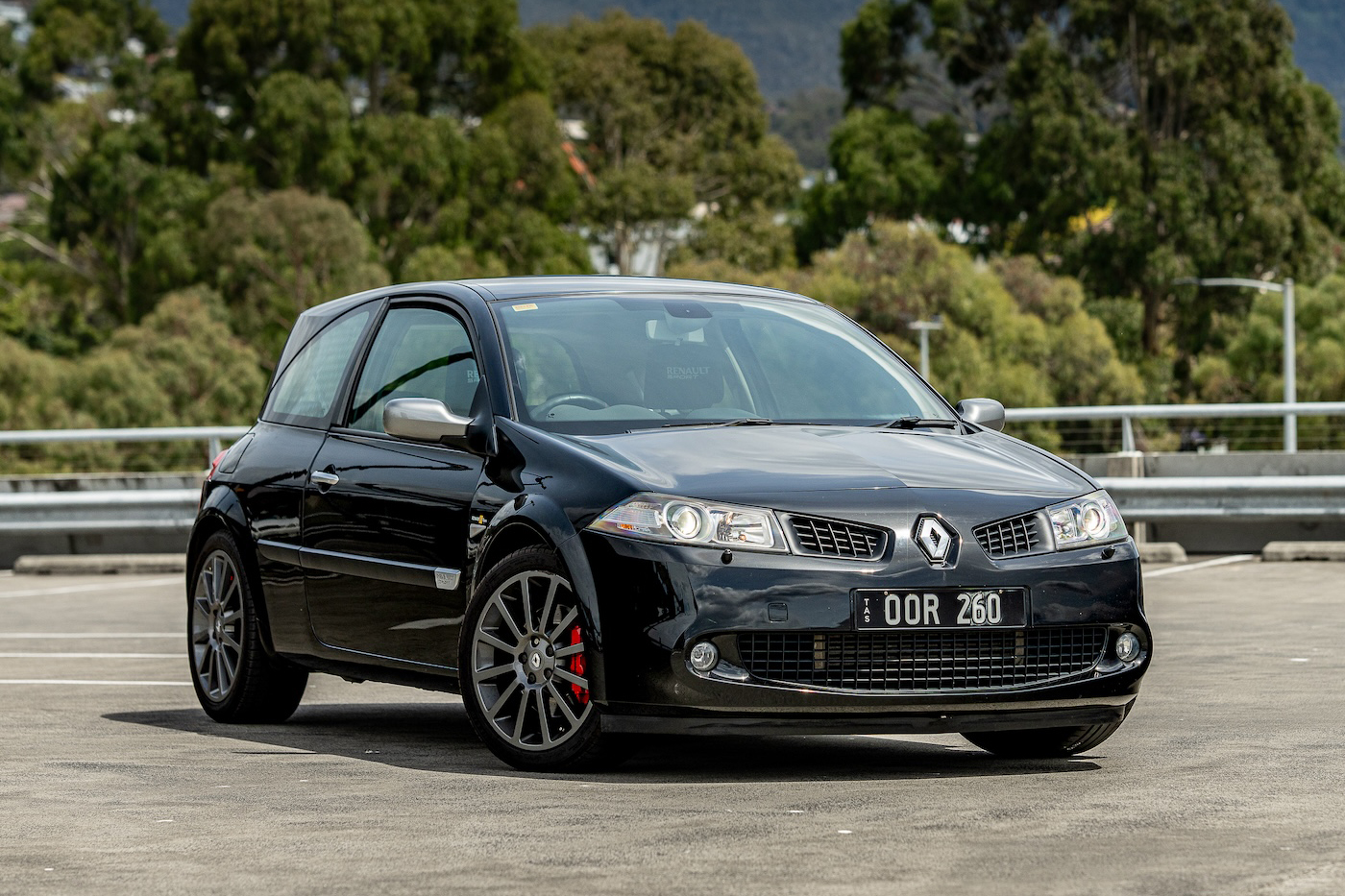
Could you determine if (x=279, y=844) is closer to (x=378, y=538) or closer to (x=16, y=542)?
(x=378, y=538)

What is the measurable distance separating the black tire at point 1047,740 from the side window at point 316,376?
2.64 meters

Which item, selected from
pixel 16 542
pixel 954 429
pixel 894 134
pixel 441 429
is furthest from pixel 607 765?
pixel 894 134

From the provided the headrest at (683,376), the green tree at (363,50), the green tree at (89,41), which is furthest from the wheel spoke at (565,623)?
the green tree at (89,41)

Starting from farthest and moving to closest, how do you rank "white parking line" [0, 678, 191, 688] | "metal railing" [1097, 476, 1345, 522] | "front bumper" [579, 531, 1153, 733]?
1. "metal railing" [1097, 476, 1345, 522]
2. "white parking line" [0, 678, 191, 688]
3. "front bumper" [579, 531, 1153, 733]

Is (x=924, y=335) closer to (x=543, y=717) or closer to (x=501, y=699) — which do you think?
(x=501, y=699)

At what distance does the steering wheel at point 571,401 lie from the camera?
24.5ft

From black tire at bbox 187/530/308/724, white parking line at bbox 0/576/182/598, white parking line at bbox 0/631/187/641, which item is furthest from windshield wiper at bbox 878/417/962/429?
white parking line at bbox 0/576/182/598

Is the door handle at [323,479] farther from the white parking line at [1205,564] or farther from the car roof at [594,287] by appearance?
the white parking line at [1205,564]

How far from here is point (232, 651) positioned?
28.9 ft

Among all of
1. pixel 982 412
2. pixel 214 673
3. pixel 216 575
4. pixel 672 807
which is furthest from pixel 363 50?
pixel 672 807

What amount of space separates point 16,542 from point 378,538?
43.0 ft

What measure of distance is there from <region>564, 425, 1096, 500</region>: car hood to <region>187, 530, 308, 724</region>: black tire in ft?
6.58

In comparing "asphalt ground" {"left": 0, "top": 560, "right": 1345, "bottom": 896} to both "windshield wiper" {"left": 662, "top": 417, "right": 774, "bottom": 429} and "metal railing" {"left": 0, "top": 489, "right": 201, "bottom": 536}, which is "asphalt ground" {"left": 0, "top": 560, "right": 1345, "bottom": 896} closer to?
"windshield wiper" {"left": 662, "top": 417, "right": 774, "bottom": 429}

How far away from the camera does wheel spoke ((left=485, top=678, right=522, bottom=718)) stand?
7.03 metres
